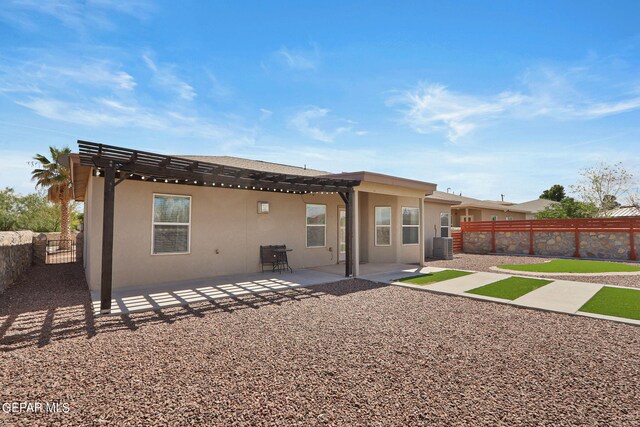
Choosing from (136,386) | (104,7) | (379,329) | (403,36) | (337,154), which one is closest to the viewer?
(136,386)

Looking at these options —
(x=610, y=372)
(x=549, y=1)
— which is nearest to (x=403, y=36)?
(x=549, y=1)

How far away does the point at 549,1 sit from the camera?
772cm

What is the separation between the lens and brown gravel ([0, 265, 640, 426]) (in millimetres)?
2484

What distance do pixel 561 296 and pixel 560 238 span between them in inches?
428

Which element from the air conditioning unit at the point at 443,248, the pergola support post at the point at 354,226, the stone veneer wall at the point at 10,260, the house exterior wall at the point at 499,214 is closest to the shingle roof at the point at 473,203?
the house exterior wall at the point at 499,214

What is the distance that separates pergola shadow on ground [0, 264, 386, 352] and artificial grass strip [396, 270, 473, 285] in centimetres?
105

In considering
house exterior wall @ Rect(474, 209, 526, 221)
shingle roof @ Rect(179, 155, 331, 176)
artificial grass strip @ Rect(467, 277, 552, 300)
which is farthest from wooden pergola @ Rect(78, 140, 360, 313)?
house exterior wall @ Rect(474, 209, 526, 221)

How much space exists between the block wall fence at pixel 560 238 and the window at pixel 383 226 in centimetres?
784

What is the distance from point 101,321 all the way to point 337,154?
13.1m

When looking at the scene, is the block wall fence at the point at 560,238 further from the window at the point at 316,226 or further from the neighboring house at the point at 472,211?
the window at the point at 316,226

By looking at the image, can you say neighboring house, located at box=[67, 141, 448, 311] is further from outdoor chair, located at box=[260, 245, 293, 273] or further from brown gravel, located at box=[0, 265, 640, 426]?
brown gravel, located at box=[0, 265, 640, 426]

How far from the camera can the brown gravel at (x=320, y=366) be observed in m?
2.48

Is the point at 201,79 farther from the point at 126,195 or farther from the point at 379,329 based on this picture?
the point at 379,329

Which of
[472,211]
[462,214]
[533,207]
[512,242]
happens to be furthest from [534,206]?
[512,242]
